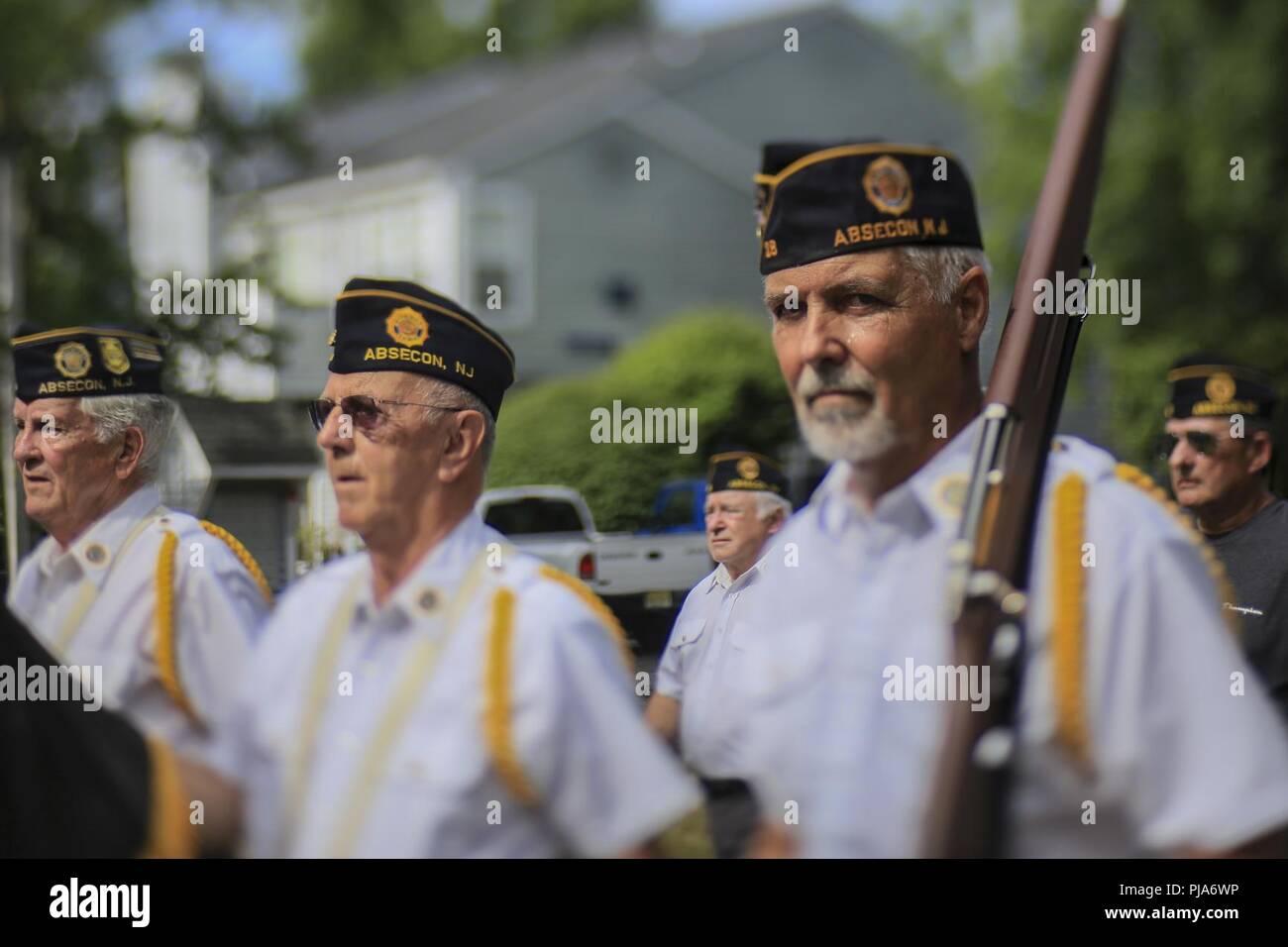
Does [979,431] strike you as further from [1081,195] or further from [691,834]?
[691,834]

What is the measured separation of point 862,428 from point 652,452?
1.00 m

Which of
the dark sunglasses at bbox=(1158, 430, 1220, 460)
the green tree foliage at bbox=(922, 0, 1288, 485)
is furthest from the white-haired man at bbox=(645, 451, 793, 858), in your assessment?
the green tree foliage at bbox=(922, 0, 1288, 485)

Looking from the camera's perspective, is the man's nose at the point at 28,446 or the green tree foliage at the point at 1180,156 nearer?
the man's nose at the point at 28,446

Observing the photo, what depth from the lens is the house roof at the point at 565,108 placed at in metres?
15.0

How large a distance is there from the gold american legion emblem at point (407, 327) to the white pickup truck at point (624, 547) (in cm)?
38

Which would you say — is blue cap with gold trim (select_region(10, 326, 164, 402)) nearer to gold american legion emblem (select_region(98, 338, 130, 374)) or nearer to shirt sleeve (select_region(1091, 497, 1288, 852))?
gold american legion emblem (select_region(98, 338, 130, 374))

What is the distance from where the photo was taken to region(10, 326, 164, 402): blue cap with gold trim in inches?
119

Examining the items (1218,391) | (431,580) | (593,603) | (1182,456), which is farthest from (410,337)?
(1218,391)

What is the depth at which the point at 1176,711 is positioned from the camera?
213 centimetres

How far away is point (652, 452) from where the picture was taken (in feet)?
10.9

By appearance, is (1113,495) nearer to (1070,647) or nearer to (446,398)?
(1070,647)

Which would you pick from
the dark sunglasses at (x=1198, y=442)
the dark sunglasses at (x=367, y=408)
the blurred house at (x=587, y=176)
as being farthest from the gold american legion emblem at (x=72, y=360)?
the dark sunglasses at (x=1198, y=442)

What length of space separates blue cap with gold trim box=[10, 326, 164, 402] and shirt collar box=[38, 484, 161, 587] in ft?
0.76

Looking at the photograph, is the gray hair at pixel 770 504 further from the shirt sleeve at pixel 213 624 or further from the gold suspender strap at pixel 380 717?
the shirt sleeve at pixel 213 624
